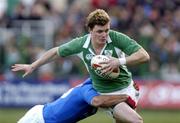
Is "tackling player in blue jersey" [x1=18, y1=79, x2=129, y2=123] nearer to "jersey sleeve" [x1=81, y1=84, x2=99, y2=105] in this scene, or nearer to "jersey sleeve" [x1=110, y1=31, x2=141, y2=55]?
"jersey sleeve" [x1=81, y1=84, x2=99, y2=105]

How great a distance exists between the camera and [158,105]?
20953mm

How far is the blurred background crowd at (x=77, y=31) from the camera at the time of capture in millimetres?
21328

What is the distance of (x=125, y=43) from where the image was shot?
11883mm

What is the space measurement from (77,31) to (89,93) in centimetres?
1003

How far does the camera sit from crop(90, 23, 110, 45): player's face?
11688 mm

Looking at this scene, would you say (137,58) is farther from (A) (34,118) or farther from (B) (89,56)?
(A) (34,118)

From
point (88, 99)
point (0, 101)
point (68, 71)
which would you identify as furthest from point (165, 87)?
point (88, 99)

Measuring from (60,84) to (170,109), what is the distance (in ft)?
9.32

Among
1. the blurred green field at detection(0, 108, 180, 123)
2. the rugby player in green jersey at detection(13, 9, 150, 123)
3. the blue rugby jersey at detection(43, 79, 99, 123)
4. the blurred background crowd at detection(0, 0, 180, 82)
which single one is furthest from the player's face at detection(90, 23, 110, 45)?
the blurred background crowd at detection(0, 0, 180, 82)

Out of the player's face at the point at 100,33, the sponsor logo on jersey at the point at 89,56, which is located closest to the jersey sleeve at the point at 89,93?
the sponsor logo on jersey at the point at 89,56

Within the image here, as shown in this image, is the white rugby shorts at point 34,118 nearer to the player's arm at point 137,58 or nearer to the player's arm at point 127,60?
the player's arm at point 127,60

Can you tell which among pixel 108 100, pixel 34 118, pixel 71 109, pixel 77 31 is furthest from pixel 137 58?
pixel 77 31

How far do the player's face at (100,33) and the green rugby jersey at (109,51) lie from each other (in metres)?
0.17

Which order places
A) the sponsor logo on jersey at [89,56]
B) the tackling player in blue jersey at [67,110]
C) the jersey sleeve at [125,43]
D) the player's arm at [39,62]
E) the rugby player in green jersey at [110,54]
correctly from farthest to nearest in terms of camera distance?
the tackling player in blue jersey at [67,110] < the player's arm at [39,62] < the sponsor logo on jersey at [89,56] < the jersey sleeve at [125,43] < the rugby player in green jersey at [110,54]
